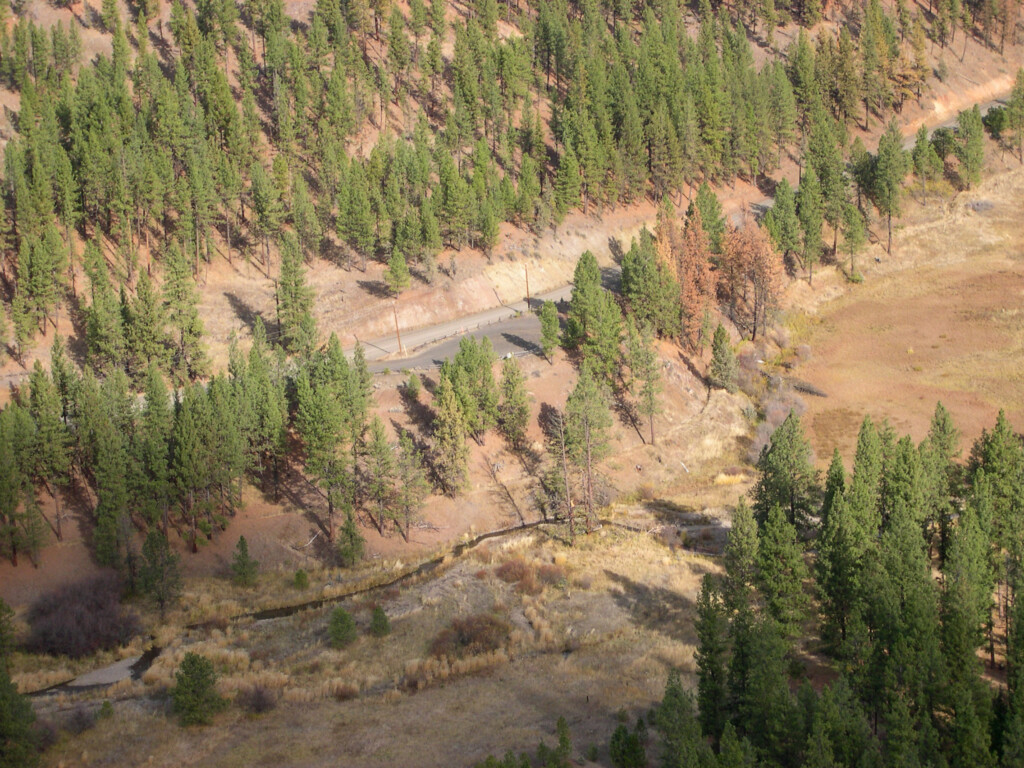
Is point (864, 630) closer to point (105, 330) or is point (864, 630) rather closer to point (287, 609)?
point (287, 609)

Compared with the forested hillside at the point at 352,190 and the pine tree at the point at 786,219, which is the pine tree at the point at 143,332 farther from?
the pine tree at the point at 786,219

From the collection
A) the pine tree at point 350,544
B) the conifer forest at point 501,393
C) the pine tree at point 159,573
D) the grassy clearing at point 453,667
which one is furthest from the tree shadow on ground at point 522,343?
the pine tree at point 159,573

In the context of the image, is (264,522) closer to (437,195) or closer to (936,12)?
(437,195)

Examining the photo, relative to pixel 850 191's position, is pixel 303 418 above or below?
below

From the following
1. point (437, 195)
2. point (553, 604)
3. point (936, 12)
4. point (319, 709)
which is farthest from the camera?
point (936, 12)

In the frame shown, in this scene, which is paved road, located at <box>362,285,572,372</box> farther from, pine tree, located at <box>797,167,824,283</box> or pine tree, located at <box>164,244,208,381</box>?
pine tree, located at <box>797,167,824,283</box>

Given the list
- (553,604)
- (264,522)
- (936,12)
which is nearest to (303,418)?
(264,522)

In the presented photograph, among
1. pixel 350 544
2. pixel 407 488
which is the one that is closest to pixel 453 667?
pixel 350 544
